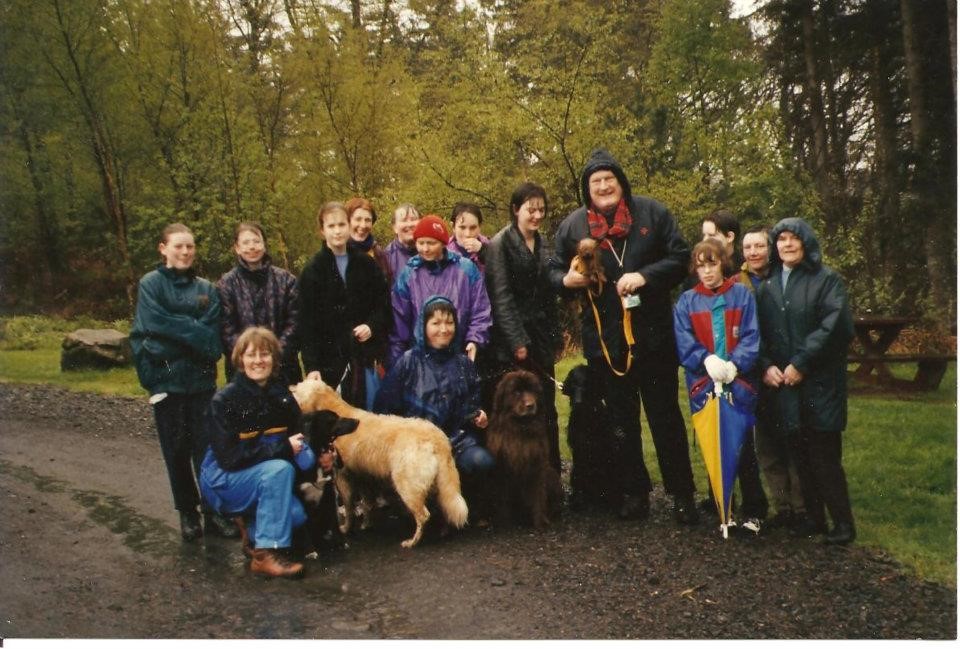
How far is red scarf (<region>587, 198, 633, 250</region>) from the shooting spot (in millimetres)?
4336

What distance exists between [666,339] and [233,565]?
107 inches

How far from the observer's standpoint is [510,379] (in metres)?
4.36

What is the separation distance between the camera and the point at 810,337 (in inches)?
156

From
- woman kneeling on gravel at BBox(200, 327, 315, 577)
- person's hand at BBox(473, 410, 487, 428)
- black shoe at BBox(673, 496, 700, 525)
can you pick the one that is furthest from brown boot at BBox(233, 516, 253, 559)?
black shoe at BBox(673, 496, 700, 525)

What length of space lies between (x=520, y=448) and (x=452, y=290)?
1061 mm

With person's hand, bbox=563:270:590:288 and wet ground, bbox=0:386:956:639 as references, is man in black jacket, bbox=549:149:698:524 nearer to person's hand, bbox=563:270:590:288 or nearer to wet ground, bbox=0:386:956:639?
person's hand, bbox=563:270:590:288

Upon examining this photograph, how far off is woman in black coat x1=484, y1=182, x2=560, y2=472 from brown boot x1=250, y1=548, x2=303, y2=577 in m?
1.66

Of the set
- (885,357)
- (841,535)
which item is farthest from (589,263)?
(885,357)

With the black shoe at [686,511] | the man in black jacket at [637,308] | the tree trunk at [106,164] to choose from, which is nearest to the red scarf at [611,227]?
the man in black jacket at [637,308]

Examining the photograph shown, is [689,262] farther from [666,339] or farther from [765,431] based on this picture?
[765,431]

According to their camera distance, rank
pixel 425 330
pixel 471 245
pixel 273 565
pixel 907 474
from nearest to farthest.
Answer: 1. pixel 273 565
2. pixel 425 330
3. pixel 907 474
4. pixel 471 245

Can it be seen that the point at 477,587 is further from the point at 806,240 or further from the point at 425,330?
the point at 806,240

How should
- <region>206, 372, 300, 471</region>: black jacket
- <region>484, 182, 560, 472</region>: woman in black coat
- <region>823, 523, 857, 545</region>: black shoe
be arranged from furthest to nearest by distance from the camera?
<region>484, 182, 560, 472</region>: woman in black coat → <region>823, 523, 857, 545</region>: black shoe → <region>206, 372, 300, 471</region>: black jacket
